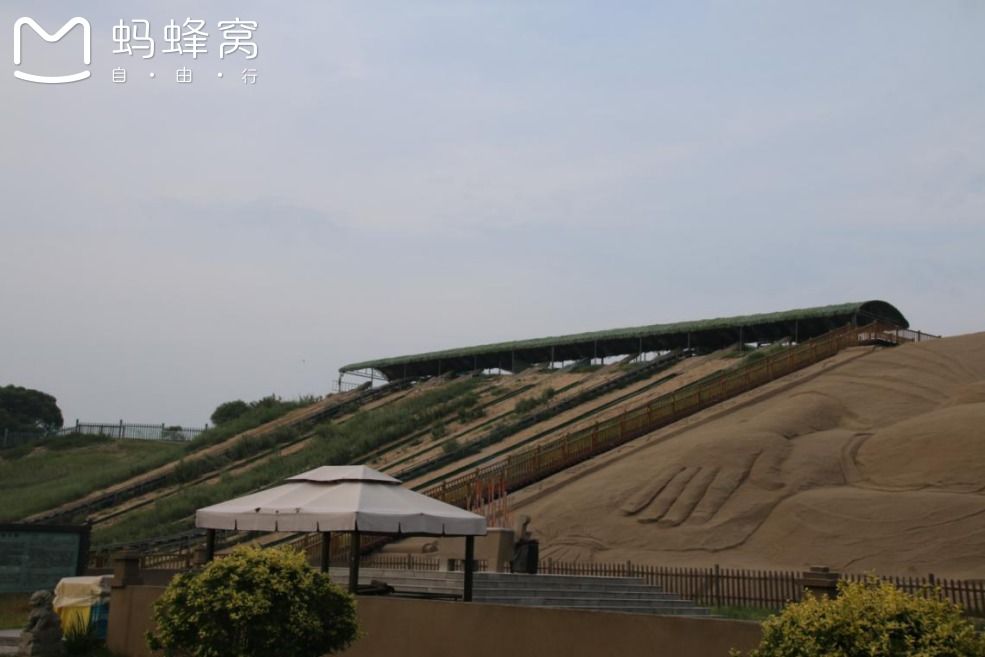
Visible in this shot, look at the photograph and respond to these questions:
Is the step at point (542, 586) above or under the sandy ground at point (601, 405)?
under

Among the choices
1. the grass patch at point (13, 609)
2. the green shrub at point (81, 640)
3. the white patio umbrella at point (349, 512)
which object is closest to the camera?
the white patio umbrella at point (349, 512)

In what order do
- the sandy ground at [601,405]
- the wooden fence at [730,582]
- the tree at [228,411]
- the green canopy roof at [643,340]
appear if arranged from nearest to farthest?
the wooden fence at [730,582], the sandy ground at [601,405], the green canopy roof at [643,340], the tree at [228,411]

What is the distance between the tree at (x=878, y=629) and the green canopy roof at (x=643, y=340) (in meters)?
40.9

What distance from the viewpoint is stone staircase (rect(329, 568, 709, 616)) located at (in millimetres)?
17531

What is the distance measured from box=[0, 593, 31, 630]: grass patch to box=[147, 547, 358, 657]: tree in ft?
38.1

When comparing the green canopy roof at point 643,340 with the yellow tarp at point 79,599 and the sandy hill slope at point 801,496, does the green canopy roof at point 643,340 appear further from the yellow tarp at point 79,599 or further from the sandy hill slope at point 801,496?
the yellow tarp at point 79,599

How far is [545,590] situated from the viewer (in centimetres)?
1811

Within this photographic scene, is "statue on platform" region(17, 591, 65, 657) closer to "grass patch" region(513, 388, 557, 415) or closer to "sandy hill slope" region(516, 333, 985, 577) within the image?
"sandy hill slope" region(516, 333, 985, 577)

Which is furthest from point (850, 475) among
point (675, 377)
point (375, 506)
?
point (675, 377)

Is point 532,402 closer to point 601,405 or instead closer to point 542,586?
point 601,405

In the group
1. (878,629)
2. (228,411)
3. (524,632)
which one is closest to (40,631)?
(524,632)

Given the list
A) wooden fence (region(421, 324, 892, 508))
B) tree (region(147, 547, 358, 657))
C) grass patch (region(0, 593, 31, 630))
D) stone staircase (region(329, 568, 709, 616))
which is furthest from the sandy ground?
tree (region(147, 547, 358, 657))

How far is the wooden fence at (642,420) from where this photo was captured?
3334 centimetres

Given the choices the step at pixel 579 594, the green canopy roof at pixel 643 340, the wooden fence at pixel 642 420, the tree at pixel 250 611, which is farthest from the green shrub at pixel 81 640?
the green canopy roof at pixel 643 340
